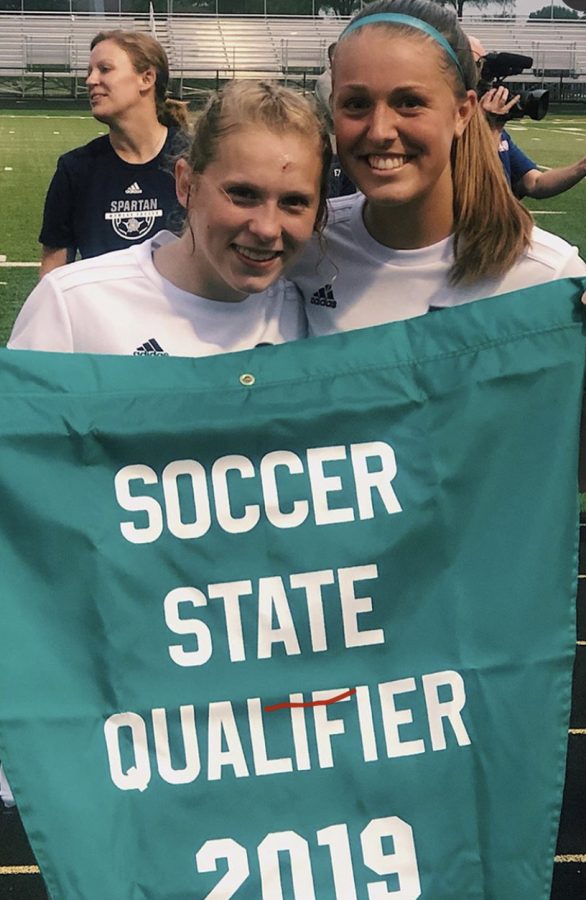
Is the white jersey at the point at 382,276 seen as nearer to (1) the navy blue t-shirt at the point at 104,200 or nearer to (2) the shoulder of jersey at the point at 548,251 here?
(2) the shoulder of jersey at the point at 548,251

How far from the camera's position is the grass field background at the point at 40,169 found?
1075cm

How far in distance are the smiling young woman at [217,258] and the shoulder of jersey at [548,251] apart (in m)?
0.36

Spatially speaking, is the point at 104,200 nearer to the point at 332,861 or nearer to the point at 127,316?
the point at 127,316

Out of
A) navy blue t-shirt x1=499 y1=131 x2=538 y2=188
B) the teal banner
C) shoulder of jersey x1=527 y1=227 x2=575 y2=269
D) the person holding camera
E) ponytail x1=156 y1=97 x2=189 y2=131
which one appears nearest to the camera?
the teal banner

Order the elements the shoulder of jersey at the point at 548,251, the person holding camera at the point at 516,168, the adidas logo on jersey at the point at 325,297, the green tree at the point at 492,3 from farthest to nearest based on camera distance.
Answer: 1. the green tree at the point at 492,3
2. the person holding camera at the point at 516,168
3. the adidas logo on jersey at the point at 325,297
4. the shoulder of jersey at the point at 548,251

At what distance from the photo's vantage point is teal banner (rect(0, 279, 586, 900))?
1.86 metres

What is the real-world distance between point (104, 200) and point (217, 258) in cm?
257

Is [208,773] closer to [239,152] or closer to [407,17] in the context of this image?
[239,152]

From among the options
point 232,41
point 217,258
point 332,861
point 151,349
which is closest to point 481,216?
point 217,258

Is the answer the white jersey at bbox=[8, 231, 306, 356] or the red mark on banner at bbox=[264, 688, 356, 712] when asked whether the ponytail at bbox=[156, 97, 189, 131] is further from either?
the red mark on banner at bbox=[264, 688, 356, 712]

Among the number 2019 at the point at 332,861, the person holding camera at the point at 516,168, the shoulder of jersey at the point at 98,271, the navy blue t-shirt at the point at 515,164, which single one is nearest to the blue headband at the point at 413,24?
the shoulder of jersey at the point at 98,271

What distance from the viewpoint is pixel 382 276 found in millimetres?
2172

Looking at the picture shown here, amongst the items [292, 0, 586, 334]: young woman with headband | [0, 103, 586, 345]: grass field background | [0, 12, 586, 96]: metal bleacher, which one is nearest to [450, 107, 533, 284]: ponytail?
[292, 0, 586, 334]: young woman with headband

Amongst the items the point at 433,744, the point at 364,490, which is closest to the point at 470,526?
the point at 364,490
